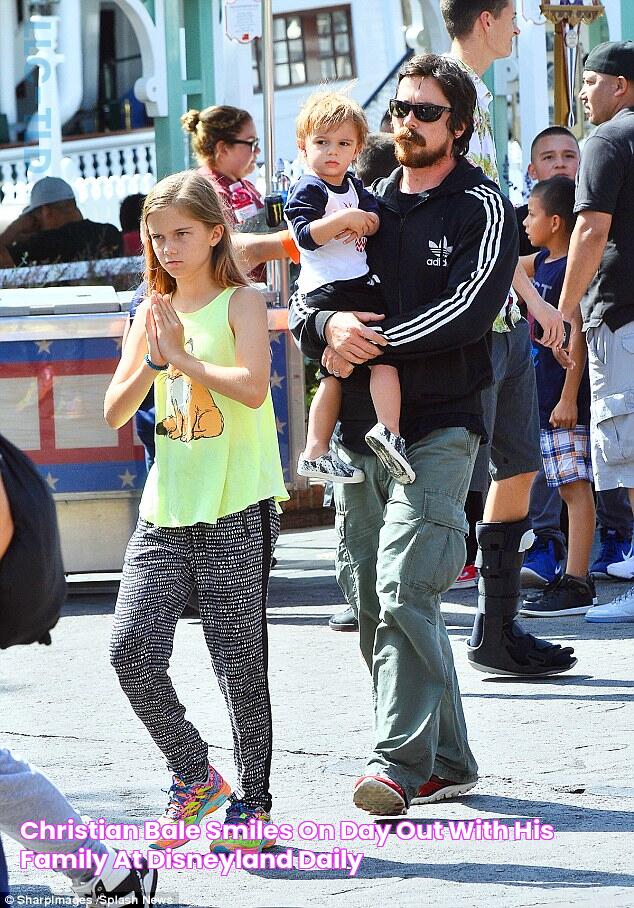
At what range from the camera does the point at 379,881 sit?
12.5 ft

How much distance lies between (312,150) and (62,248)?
4550mm

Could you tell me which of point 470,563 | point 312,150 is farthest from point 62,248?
point 312,150

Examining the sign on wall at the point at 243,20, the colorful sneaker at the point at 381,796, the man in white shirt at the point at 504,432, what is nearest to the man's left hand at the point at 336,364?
the man in white shirt at the point at 504,432

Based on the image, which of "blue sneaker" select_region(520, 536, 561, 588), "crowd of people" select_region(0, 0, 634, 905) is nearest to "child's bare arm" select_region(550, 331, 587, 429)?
"blue sneaker" select_region(520, 536, 561, 588)

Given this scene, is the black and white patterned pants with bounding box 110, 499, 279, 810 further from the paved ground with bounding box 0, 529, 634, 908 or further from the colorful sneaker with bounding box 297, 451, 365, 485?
the colorful sneaker with bounding box 297, 451, 365, 485

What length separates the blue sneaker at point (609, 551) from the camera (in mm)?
7729

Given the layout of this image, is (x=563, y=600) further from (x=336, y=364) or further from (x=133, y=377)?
(x=133, y=377)

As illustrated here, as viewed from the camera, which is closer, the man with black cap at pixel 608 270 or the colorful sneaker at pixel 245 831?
the colorful sneaker at pixel 245 831

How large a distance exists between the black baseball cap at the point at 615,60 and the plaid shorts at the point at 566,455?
164 cm

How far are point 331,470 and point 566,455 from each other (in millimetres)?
2944

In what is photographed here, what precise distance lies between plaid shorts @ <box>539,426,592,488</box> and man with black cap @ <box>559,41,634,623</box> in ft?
1.12

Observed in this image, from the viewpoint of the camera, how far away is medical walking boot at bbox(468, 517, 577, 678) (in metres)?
5.51

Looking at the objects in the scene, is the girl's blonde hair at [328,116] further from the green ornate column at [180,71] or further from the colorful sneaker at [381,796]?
the green ornate column at [180,71]

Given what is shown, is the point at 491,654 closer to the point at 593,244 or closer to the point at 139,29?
the point at 593,244
